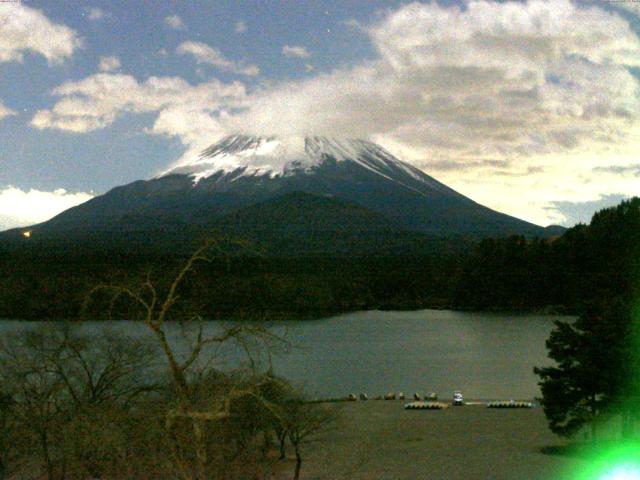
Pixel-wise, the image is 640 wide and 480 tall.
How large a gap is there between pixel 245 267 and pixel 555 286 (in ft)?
94.5

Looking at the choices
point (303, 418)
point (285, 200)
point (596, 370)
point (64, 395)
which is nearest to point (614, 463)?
point (596, 370)

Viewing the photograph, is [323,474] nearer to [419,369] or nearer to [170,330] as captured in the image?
[419,369]

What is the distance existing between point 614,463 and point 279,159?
146 meters

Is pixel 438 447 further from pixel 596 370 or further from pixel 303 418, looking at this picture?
pixel 303 418

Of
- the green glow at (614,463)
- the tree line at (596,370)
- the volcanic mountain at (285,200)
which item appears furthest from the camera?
the volcanic mountain at (285,200)

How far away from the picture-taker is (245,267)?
70750 mm

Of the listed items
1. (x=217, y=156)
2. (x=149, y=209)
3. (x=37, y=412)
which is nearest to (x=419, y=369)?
(x=37, y=412)

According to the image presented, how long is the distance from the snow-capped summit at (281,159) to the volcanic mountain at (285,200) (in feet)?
0.70

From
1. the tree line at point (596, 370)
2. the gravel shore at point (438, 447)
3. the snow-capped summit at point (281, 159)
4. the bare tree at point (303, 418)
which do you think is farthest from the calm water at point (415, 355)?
the snow-capped summit at point (281, 159)

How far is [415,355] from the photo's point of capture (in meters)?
39.0

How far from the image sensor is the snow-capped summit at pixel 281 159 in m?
150

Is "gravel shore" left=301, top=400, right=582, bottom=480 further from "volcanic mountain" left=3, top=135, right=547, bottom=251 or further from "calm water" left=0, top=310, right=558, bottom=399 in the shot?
"volcanic mountain" left=3, top=135, right=547, bottom=251

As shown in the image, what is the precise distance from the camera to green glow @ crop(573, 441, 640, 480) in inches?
428

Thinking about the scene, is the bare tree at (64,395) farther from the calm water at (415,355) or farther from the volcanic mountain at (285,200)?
the volcanic mountain at (285,200)
